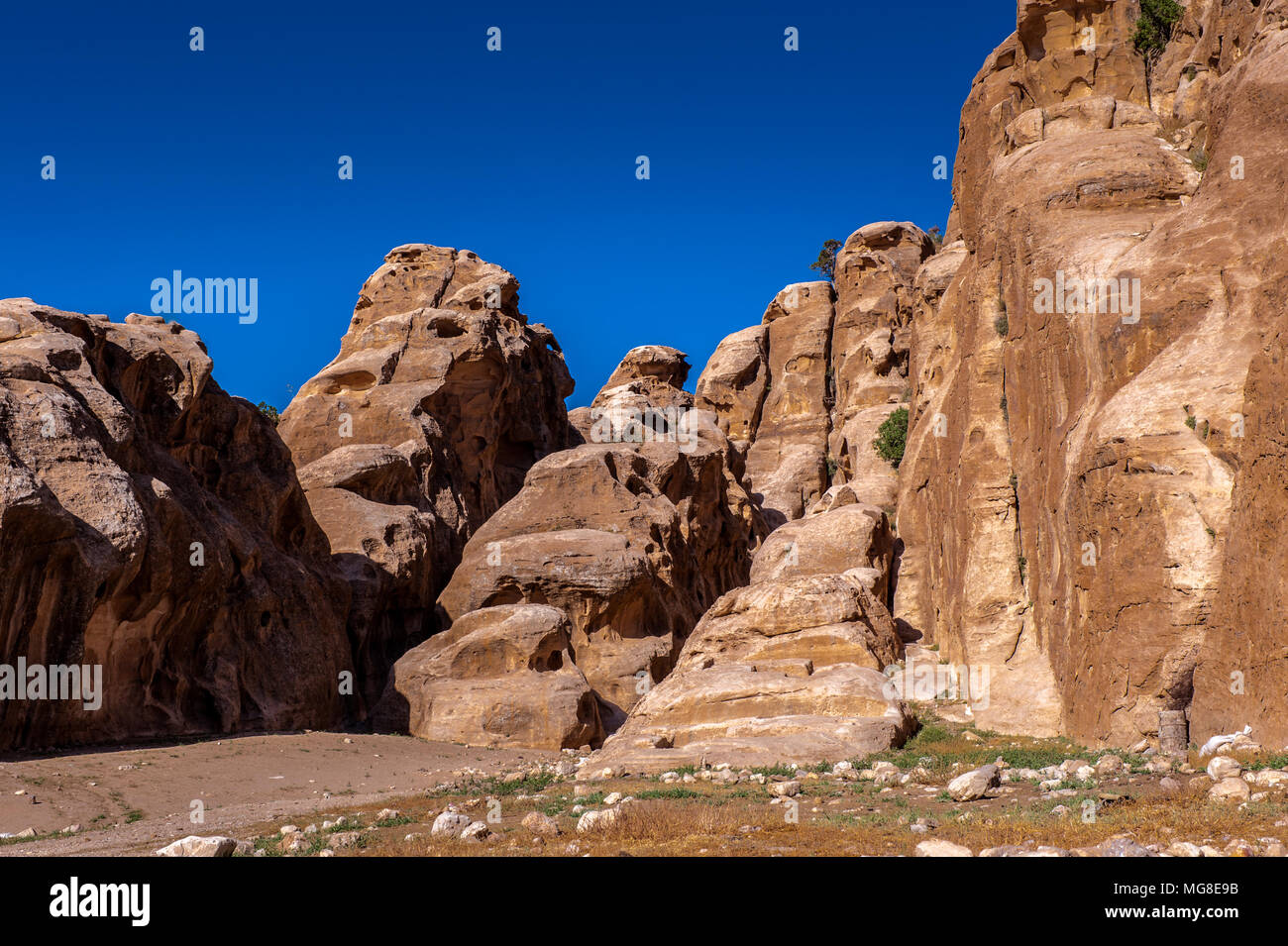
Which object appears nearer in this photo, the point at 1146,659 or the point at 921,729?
the point at 1146,659

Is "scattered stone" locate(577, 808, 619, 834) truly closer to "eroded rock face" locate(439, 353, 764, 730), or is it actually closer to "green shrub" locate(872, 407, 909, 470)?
"eroded rock face" locate(439, 353, 764, 730)

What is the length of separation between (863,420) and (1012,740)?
1226 inches

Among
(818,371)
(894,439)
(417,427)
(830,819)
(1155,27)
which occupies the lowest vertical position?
(830,819)

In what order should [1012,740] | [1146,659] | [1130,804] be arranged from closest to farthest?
[1130,804], [1146,659], [1012,740]

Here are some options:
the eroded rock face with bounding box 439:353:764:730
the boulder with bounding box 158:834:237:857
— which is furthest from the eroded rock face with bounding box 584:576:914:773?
the boulder with bounding box 158:834:237:857

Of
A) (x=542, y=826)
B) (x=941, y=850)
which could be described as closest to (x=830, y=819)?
(x=542, y=826)

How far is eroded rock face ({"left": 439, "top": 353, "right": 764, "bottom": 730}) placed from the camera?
1571 inches

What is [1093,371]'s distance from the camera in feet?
77.8

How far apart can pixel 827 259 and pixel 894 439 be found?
36.9 metres

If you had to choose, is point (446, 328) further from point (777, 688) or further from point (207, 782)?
point (777, 688)
